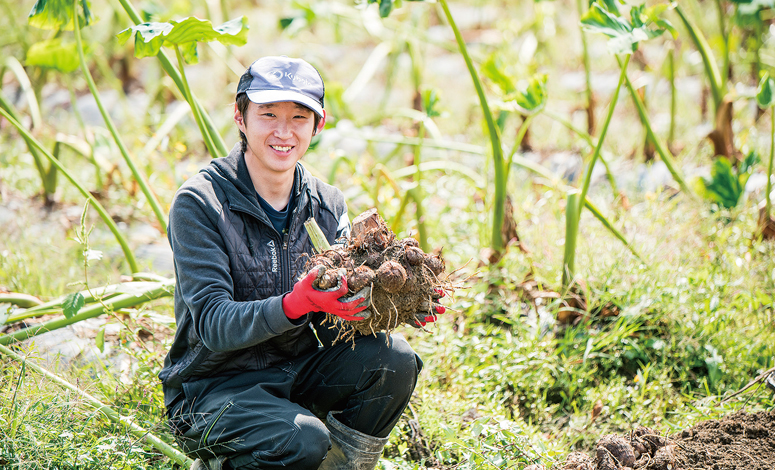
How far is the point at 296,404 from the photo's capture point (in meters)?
1.74

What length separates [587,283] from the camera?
2.75 metres

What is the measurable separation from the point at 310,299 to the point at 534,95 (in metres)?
1.76

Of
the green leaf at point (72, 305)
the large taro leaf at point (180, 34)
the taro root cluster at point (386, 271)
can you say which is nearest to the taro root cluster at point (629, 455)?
the taro root cluster at point (386, 271)

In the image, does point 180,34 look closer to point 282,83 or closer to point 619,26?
point 282,83

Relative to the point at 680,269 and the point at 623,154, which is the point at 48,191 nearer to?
the point at 680,269

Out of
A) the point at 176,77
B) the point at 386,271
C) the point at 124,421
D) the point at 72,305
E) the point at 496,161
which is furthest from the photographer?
the point at 496,161

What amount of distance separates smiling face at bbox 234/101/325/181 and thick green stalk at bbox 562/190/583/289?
1336 mm

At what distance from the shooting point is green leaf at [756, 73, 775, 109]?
2.68 m

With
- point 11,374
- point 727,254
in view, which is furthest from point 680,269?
point 11,374

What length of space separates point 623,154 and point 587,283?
2.22 meters

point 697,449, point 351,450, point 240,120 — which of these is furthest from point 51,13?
point 697,449

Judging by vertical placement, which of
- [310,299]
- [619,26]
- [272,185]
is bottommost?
[310,299]

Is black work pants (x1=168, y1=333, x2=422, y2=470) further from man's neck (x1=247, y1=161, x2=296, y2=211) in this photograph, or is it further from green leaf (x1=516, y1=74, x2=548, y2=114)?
green leaf (x1=516, y1=74, x2=548, y2=114)

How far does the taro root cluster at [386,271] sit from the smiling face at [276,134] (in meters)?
0.31
